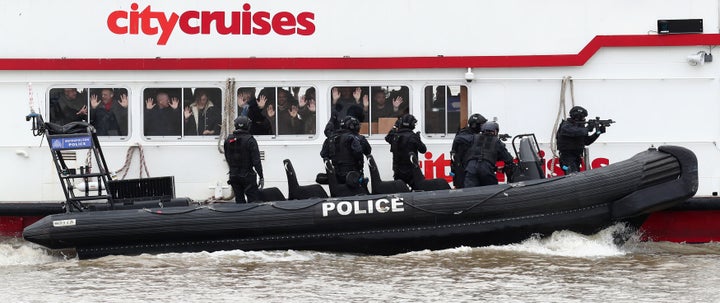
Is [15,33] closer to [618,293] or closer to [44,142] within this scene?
[44,142]

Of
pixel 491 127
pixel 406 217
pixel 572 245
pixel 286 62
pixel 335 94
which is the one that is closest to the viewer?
pixel 406 217

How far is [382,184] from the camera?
16703 mm

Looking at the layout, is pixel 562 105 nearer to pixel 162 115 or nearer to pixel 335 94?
pixel 335 94

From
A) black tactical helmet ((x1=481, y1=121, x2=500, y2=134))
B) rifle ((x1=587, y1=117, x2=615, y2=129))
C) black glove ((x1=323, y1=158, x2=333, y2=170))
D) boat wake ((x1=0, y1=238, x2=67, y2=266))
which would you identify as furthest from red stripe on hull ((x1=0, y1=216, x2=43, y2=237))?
rifle ((x1=587, y1=117, x2=615, y2=129))

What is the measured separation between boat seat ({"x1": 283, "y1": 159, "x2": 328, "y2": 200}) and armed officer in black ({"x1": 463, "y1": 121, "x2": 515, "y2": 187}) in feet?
5.24

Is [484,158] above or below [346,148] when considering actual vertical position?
below

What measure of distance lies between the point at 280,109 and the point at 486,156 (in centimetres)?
242

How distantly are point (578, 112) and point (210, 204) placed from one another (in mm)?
4029

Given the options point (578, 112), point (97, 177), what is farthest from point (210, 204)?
point (578, 112)

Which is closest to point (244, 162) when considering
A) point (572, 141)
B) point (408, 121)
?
point (408, 121)

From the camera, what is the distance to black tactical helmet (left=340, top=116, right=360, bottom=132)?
54.3 ft

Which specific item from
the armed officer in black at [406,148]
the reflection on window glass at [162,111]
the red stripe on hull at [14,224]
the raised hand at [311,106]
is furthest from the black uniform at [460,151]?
the red stripe on hull at [14,224]

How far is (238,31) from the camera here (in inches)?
672

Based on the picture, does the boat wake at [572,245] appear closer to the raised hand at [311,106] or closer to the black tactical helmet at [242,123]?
the raised hand at [311,106]
